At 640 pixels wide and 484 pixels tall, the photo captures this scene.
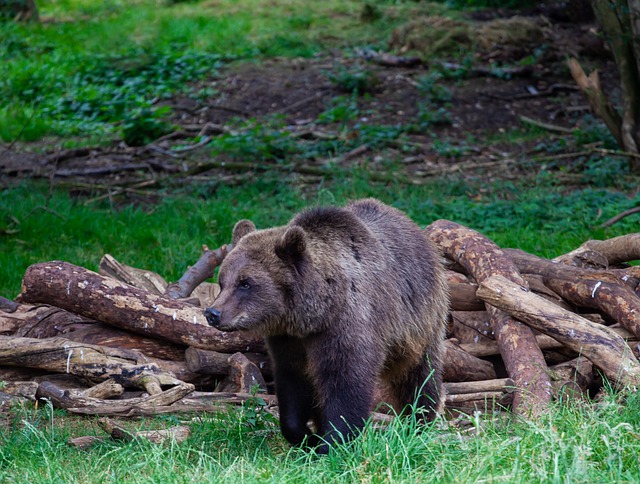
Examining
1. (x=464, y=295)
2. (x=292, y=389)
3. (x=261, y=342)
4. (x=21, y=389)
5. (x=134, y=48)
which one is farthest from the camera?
(x=134, y=48)

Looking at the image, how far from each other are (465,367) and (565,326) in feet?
2.65

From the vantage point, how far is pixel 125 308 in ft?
18.0

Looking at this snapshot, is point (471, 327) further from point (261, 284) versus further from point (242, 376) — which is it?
point (261, 284)

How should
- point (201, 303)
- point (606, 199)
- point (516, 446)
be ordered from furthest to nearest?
point (606, 199), point (201, 303), point (516, 446)

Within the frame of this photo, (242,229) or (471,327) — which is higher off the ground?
(242,229)

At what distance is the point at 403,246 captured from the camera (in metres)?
4.84

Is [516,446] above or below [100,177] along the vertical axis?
above

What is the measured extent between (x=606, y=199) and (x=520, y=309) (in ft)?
14.0

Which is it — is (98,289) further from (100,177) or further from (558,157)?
(558,157)

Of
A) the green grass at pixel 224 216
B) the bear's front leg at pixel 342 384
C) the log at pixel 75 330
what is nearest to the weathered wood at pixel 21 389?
the log at pixel 75 330

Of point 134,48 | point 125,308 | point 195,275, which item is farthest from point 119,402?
point 134,48

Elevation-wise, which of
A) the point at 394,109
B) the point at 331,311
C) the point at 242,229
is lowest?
the point at 394,109

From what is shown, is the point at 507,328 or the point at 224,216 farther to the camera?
the point at 224,216

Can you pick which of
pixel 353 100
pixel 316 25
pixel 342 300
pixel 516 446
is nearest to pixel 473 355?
pixel 342 300
